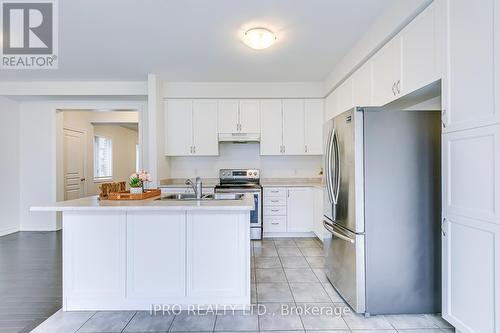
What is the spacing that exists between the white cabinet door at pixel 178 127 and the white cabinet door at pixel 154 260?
100.0 inches

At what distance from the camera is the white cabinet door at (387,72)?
2488 mm

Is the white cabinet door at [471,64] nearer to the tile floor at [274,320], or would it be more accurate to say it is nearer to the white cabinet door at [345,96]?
the tile floor at [274,320]

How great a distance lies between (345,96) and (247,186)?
6.59ft

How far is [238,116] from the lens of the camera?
4.76 metres

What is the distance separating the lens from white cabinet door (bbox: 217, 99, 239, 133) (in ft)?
15.6

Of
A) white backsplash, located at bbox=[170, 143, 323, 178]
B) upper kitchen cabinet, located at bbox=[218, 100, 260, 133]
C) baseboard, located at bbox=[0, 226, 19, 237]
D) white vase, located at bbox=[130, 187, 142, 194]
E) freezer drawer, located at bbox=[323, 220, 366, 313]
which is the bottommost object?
baseboard, located at bbox=[0, 226, 19, 237]

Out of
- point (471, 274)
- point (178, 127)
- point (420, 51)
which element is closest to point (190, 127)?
point (178, 127)

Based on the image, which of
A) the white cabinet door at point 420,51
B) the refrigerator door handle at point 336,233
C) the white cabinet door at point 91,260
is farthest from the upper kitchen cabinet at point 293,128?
the white cabinet door at point 91,260

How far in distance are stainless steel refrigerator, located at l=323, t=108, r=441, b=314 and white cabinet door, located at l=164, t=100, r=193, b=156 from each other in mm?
3153

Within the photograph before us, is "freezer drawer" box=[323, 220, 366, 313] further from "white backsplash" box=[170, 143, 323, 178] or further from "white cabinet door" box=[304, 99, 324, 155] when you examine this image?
"white backsplash" box=[170, 143, 323, 178]

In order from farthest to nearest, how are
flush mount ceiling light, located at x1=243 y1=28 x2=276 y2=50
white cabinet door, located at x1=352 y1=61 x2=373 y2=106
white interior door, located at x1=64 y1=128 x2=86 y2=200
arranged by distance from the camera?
1. white interior door, located at x1=64 y1=128 x2=86 y2=200
2. white cabinet door, located at x1=352 y1=61 x2=373 y2=106
3. flush mount ceiling light, located at x1=243 y1=28 x2=276 y2=50

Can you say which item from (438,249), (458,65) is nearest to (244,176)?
(438,249)

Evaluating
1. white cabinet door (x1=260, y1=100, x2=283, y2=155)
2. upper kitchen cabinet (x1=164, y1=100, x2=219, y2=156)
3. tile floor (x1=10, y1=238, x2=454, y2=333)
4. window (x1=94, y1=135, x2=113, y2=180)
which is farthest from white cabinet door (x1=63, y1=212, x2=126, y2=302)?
window (x1=94, y1=135, x2=113, y2=180)
